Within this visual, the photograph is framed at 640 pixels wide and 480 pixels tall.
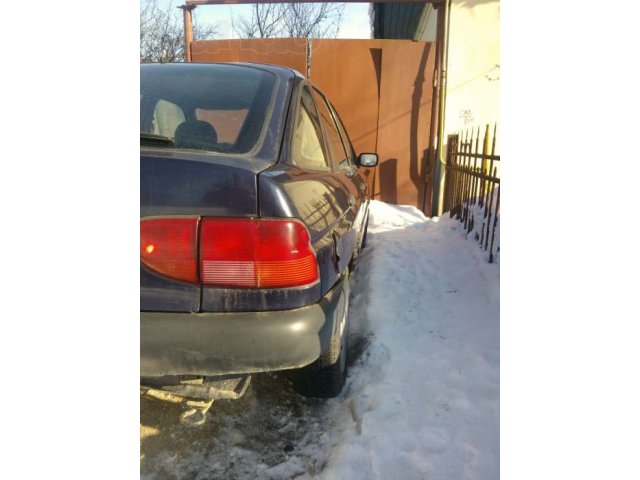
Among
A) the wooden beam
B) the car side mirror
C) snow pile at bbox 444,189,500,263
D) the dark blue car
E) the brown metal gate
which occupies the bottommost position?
snow pile at bbox 444,189,500,263

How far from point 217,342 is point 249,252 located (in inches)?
12.0

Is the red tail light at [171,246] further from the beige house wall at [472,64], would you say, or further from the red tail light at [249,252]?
the beige house wall at [472,64]

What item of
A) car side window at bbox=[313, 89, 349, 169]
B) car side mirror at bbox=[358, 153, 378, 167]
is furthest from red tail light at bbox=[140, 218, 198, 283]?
car side mirror at bbox=[358, 153, 378, 167]

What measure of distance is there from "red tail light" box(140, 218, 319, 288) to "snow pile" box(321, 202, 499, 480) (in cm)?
90

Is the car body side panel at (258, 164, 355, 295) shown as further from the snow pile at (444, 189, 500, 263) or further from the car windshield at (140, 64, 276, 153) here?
the snow pile at (444, 189, 500, 263)

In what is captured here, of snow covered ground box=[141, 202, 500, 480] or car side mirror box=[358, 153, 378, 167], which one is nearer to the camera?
snow covered ground box=[141, 202, 500, 480]

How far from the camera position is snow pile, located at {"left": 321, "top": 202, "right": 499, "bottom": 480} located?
180 cm

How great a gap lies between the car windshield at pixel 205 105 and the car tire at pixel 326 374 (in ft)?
2.82

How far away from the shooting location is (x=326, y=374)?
213cm

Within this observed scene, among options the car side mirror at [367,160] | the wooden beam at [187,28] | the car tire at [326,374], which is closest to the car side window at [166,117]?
the car tire at [326,374]

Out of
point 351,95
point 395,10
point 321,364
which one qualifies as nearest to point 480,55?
point 351,95

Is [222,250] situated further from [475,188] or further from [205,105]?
[475,188]

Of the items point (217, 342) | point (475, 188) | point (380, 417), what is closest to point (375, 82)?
point (475, 188)

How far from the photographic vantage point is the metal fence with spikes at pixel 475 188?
12.9 feet
